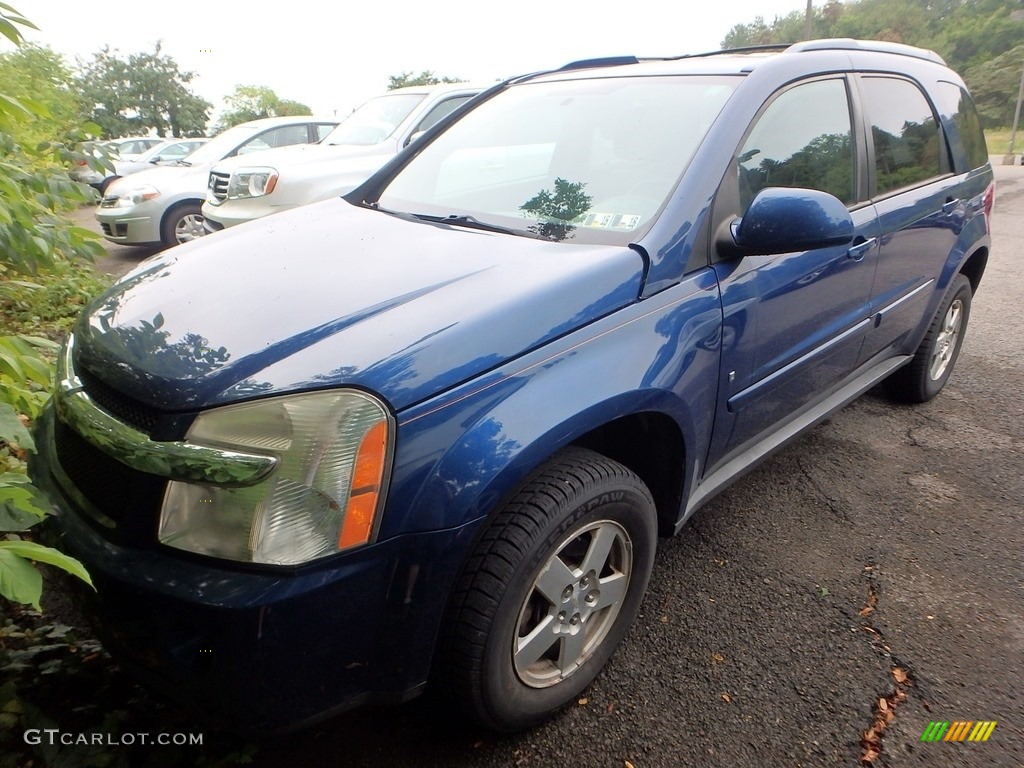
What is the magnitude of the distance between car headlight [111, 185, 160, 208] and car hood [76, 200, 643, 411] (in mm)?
6413

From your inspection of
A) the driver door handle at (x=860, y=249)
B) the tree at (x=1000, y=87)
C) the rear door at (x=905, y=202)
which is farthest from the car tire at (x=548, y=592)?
the tree at (x=1000, y=87)

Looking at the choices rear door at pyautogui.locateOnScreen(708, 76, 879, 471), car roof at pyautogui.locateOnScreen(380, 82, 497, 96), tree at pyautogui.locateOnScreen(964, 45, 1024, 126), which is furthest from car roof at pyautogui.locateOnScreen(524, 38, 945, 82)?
tree at pyautogui.locateOnScreen(964, 45, 1024, 126)

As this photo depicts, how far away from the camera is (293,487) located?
1434 mm

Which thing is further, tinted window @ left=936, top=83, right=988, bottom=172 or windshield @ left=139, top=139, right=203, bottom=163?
windshield @ left=139, top=139, right=203, bottom=163

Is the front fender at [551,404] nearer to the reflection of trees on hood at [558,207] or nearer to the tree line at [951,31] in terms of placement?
the reflection of trees on hood at [558,207]

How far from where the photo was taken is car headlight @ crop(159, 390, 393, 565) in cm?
142

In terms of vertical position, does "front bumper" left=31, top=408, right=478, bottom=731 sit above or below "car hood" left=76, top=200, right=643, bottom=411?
below

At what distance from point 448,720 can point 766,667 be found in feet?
3.20

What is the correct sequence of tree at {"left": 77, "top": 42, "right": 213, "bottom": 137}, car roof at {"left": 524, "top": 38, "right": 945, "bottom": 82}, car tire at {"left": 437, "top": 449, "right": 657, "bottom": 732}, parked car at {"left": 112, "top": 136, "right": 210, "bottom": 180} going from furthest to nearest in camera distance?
tree at {"left": 77, "top": 42, "right": 213, "bottom": 137} → parked car at {"left": 112, "top": 136, "right": 210, "bottom": 180} → car roof at {"left": 524, "top": 38, "right": 945, "bottom": 82} → car tire at {"left": 437, "top": 449, "right": 657, "bottom": 732}

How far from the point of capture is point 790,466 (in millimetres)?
3365

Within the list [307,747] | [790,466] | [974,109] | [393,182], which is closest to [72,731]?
[307,747]

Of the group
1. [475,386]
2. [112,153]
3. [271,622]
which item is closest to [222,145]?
[112,153]

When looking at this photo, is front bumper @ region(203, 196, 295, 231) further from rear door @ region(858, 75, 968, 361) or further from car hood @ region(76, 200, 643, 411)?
rear door @ region(858, 75, 968, 361)

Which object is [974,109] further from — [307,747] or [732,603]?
[307,747]
